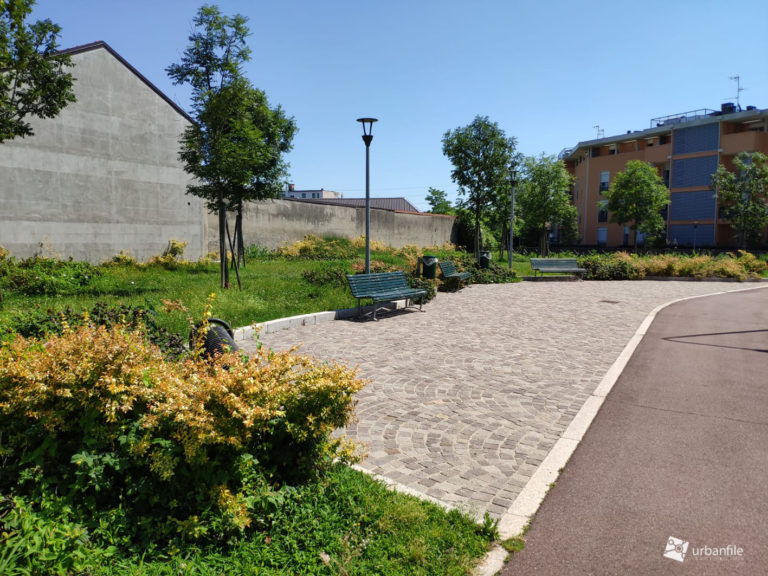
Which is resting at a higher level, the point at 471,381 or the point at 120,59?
the point at 120,59

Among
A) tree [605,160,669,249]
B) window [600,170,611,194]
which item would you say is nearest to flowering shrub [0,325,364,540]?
tree [605,160,669,249]

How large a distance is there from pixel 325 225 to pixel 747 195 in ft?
113

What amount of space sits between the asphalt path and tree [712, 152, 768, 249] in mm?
39418

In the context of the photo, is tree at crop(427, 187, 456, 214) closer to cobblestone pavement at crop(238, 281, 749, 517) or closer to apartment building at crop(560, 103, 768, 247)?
apartment building at crop(560, 103, 768, 247)

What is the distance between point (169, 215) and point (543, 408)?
19.0 meters

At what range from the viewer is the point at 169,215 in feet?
68.1

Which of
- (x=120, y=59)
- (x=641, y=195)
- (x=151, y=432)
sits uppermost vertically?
(x=120, y=59)

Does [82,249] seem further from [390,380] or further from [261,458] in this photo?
[261,458]

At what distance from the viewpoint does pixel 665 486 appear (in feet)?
12.7

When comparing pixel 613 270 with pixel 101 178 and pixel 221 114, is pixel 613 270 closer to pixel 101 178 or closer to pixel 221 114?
pixel 221 114

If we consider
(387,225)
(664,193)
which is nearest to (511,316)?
(387,225)

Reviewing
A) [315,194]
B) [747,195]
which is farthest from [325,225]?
[315,194]

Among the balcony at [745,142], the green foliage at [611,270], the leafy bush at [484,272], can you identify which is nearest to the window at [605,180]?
the balcony at [745,142]

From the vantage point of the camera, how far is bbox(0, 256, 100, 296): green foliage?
11.7 metres
